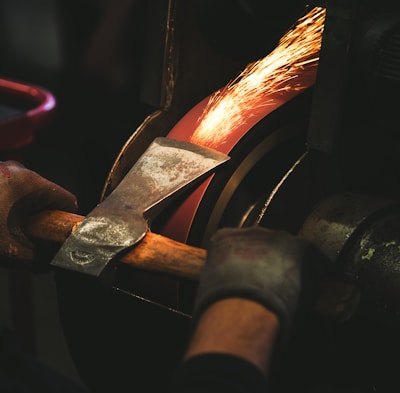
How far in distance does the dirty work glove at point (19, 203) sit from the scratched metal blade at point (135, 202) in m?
0.13

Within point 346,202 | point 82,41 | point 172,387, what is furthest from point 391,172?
point 82,41

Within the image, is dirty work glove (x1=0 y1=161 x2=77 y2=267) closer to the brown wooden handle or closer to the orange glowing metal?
the brown wooden handle

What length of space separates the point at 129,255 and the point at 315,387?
40 centimetres

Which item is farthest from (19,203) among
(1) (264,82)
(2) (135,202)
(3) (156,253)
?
(1) (264,82)

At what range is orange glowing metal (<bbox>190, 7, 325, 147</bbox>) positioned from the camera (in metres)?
1.28

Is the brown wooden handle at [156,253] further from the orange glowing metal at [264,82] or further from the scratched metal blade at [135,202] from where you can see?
the orange glowing metal at [264,82]

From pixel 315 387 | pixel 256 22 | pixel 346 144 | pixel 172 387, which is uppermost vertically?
pixel 256 22

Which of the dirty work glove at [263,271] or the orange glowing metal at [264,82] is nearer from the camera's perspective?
the dirty work glove at [263,271]

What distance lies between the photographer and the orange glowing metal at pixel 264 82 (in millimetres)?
1280

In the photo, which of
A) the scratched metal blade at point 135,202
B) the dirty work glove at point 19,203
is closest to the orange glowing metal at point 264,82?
the scratched metal blade at point 135,202

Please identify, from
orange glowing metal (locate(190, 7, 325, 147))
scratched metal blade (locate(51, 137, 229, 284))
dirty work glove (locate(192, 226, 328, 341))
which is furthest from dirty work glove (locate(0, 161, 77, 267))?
dirty work glove (locate(192, 226, 328, 341))

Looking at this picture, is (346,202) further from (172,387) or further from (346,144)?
(172,387)

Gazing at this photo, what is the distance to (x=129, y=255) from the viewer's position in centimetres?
105

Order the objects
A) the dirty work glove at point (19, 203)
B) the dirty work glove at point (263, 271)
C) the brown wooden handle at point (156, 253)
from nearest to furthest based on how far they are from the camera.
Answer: the dirty work glove at point (263, 271) → the brown wooden handle at point (156, 253) → the dirty work glove at point (19, 203)
